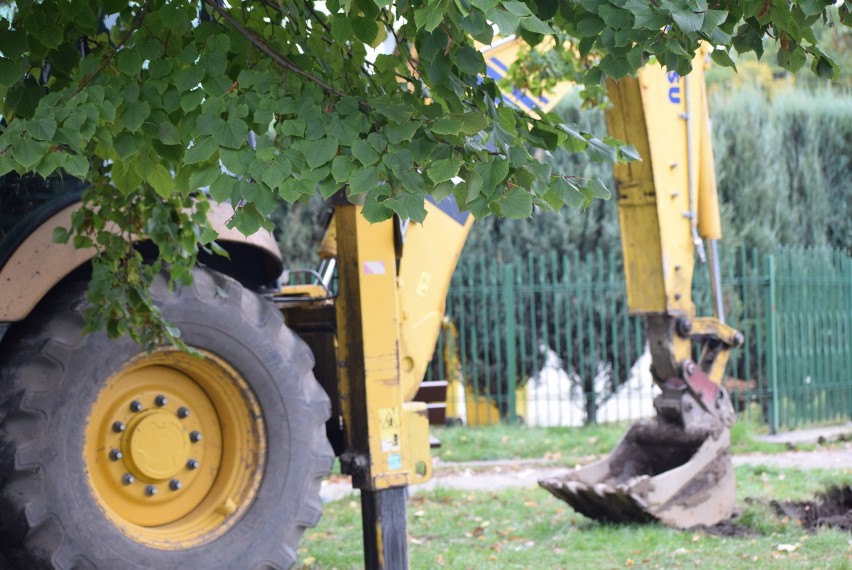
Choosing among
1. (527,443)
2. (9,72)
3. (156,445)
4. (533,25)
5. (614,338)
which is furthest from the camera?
(614,338)

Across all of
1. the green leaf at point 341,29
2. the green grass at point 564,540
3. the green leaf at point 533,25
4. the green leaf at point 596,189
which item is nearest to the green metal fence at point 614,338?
the green grass at point 564,540

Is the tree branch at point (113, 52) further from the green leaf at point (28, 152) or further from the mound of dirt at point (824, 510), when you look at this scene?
the mound of dirt at point (824, 510)

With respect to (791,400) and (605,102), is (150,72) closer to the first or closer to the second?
Result: (605,102)

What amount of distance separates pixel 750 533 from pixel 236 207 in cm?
517

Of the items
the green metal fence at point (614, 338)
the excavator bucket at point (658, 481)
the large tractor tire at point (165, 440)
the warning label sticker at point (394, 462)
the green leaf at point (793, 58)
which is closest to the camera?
the green leaf at point (793, 58)

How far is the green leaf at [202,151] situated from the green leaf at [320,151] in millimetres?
214

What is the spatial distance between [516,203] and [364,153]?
1.18 ft

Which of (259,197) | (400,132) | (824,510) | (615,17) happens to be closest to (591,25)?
(615,17)

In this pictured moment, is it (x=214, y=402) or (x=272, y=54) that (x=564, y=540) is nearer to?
(x=214, y=402)

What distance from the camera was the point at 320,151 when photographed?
2559 millimetres

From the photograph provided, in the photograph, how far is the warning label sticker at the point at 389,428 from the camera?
521cm

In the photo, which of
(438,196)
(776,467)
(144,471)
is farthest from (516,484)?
(438,196)

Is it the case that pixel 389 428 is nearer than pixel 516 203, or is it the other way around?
pixel 516 203

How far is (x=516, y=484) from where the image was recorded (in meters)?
9.39
